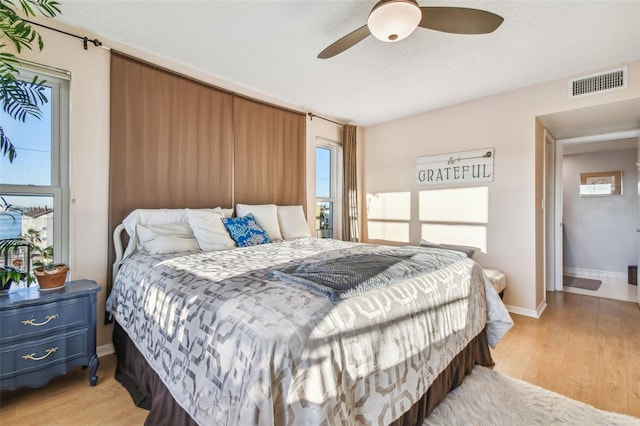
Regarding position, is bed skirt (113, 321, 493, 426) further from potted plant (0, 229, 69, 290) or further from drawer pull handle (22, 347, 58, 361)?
potted plant (0, 229, 69, 290)

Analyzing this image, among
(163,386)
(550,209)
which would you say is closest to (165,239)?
(163,386)

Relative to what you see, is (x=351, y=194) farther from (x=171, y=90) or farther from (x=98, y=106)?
(x=98, y=106)

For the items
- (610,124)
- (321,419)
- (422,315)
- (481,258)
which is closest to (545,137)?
(610,124)

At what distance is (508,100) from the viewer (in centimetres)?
330

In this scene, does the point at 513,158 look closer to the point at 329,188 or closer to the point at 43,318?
the point at 329,188

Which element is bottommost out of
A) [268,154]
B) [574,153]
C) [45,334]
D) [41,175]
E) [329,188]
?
[45,334]

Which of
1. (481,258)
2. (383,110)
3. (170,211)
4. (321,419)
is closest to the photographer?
(321,419)

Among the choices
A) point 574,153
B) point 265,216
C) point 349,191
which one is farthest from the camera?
point 574,153

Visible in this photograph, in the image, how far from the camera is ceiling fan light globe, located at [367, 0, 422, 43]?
1.56 meters

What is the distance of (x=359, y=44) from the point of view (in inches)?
94.3

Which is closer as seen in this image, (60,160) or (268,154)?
(60,160)

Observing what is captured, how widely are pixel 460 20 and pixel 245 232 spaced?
219 centimetres

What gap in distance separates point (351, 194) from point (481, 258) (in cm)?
191

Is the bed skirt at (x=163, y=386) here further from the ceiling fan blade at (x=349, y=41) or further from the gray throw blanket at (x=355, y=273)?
the ceiling fan blade at (x=349, y=41)
